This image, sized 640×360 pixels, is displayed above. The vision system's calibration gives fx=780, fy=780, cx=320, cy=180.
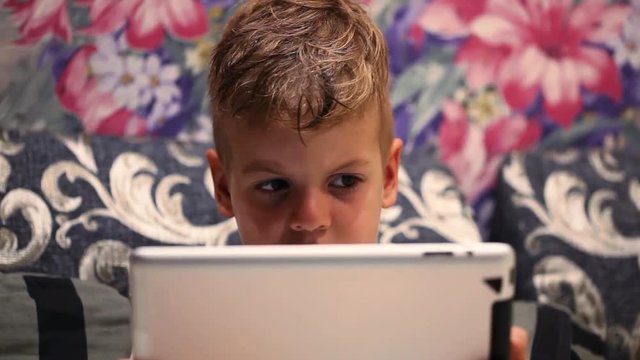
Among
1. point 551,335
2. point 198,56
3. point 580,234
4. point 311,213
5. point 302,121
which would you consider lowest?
point 551,335

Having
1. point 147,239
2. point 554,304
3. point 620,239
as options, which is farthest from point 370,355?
point 620,239

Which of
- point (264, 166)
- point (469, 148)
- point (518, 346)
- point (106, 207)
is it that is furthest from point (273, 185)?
point (469, 148)

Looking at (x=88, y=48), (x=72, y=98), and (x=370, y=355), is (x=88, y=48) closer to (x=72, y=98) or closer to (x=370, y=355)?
(x=72, y=98)

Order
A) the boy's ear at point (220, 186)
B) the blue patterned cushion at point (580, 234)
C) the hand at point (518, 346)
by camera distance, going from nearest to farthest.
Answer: the hand at point (518, 346)
the boy's ear at point (220, 186)
the blue patterned cushion at point (580, 234)

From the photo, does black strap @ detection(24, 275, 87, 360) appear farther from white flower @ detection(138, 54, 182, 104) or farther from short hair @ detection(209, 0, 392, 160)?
white flower @ detection(138, 54, 182, 104)

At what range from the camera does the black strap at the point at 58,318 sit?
1.08 meters

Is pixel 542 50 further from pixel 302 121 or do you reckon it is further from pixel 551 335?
pixel 302 121

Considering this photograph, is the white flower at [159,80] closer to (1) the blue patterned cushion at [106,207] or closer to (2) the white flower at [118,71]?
(2) the white flower at [118,71]

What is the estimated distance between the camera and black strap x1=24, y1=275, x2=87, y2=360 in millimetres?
1080

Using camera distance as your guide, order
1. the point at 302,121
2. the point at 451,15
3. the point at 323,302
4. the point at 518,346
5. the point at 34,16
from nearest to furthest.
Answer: the point at 323,302
the point at 518,346
the point at 302,121
the point at 34,16
the point at 451,15

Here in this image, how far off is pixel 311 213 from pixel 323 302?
0.32 metres

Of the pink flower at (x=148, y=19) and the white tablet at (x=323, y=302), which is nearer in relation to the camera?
the white tablet at (x=323, y=302)

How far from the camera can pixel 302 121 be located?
869 mm

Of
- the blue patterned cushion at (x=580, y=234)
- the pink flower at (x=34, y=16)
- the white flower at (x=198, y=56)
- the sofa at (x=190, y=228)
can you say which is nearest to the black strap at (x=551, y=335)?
the sofa at (x=190, y=228)
